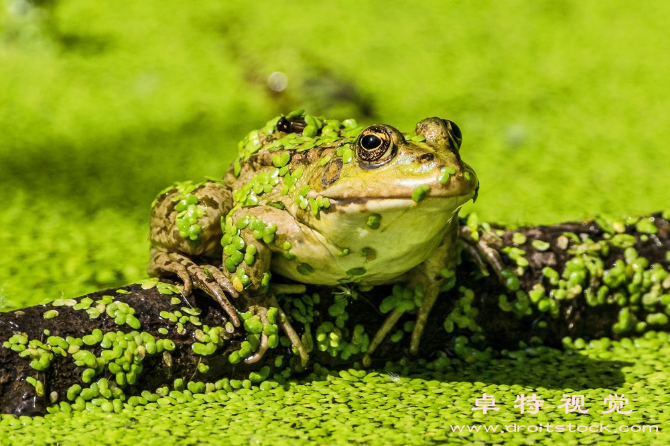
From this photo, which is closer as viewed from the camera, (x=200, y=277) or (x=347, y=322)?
(x=200, y=277)

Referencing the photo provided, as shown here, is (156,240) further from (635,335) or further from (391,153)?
(635,335)

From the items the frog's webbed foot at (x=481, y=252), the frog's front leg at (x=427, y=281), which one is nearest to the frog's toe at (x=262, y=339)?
the frog's front leg at (x=427, y=281)

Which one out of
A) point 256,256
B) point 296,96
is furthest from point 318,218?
point 296,96

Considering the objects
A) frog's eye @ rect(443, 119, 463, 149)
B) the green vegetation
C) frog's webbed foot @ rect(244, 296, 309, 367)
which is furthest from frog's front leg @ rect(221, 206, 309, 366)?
frog's eye @ rect(443, 119, 463, 149)

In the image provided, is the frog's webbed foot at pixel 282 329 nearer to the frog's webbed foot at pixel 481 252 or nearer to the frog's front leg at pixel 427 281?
the frog's front leg at pixel 427 281

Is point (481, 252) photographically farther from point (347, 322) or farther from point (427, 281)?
point (347, 322)

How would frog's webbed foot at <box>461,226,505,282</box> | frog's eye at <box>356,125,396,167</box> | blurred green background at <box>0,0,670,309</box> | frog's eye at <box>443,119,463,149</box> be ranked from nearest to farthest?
frog's eye at <box>356,125,396,167</box>, frog's eye at <box>443,119,463,149</box>, frog's webbed foot at <box>461,226,505,282</box>, blurred green background at <box>0,0,670,309</box>

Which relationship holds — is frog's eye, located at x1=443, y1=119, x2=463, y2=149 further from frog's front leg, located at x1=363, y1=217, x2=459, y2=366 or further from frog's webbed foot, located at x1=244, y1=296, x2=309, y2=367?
frog's webbed foot, located at x1=244, y1=296, x2=309, y2=367
